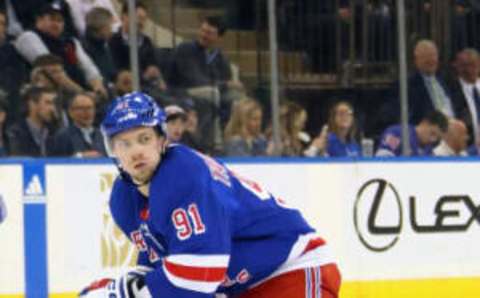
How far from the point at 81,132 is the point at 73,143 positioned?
7 cm

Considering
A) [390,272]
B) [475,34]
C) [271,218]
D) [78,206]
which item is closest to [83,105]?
[78,206]

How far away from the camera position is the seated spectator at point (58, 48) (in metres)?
7.58

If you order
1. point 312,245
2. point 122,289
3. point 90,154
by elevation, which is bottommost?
point 122,289

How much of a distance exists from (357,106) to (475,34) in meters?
0.95

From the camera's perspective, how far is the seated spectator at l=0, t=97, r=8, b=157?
746 centimetres

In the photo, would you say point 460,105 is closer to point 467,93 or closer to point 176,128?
point 467,93

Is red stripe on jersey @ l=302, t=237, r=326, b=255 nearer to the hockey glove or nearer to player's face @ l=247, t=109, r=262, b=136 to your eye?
the hockey glove

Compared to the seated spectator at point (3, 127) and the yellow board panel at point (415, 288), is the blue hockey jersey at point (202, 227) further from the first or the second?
the yellow board panel at point (415, 288)

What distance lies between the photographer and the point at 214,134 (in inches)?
320

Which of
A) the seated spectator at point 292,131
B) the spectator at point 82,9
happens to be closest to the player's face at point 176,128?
the seated spectator at point 292,131

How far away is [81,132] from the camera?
7.70 metres

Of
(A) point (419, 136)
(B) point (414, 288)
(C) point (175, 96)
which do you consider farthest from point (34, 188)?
(A) point (419, 136)

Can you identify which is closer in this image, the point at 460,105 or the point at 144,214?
the point at 144,214

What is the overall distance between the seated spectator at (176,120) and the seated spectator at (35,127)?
71cm
